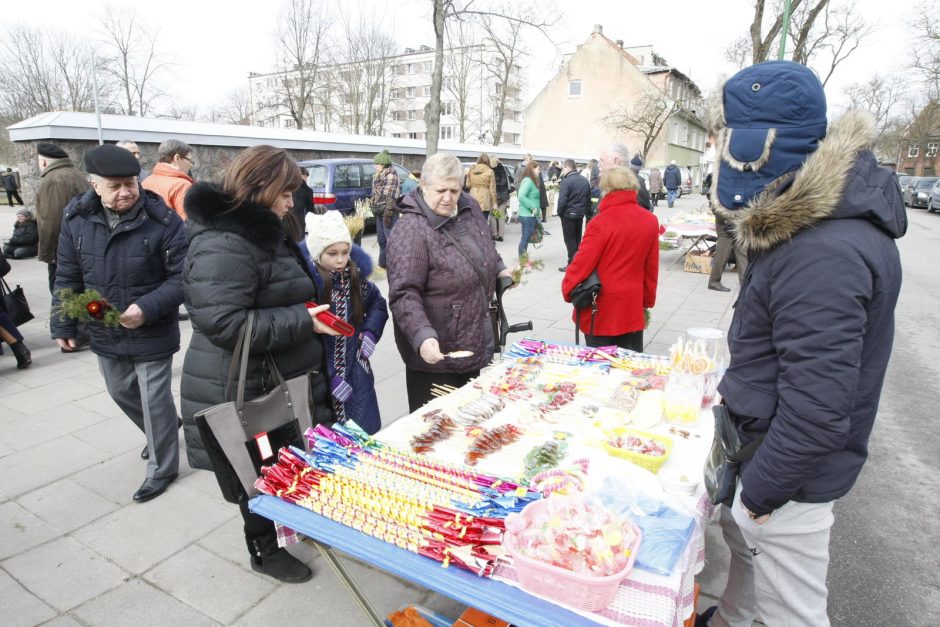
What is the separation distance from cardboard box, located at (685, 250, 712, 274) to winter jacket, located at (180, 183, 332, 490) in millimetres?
9041

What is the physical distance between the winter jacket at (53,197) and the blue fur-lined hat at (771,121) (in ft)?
18.2

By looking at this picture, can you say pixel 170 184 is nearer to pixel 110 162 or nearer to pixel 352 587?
pixel 110 162

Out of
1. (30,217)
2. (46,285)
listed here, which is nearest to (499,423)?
(46,285)

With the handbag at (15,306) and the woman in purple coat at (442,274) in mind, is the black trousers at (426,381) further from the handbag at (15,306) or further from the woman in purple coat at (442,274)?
the handbag at (15,306)

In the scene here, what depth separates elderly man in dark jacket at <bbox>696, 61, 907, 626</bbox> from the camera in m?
1.33

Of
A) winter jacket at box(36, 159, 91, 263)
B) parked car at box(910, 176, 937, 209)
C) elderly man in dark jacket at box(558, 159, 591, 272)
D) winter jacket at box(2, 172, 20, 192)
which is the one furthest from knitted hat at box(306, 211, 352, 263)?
parked car at box(910, 176, 937, 209)

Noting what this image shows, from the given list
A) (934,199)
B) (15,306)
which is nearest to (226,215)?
(15,306)

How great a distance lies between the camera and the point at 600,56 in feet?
125

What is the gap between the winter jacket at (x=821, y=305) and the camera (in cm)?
132

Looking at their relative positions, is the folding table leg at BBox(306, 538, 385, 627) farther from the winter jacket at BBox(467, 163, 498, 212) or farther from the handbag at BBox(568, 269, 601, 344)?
the winter jacket at BBox(467, 163, 498, 212)

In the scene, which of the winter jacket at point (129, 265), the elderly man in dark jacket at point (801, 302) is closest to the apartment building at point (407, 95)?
the winter jacket at point (129, 265)

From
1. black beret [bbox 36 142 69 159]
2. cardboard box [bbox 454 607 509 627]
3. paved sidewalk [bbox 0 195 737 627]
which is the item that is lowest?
paved sidewalk [bbox 0 195 737 627]

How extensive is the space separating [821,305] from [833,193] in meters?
0.27

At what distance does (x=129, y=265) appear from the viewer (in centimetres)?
303
